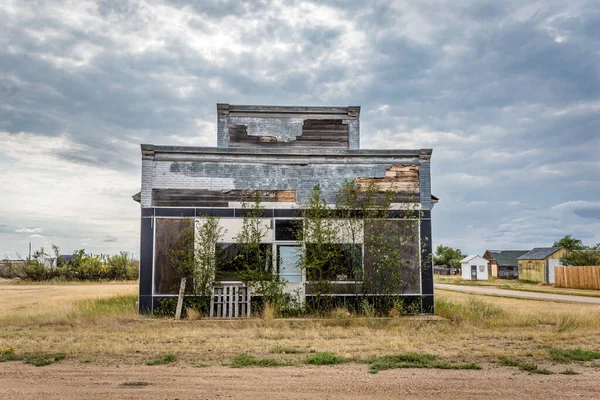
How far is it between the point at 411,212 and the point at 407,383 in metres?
10.2

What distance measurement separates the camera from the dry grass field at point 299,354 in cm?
786

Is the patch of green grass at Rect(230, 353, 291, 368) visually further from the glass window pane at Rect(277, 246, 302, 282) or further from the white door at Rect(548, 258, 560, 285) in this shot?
the white door at Rect(548, 258, 560, 285)

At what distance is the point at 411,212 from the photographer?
17.8m

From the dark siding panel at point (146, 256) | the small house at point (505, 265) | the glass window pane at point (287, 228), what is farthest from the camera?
the small house at point (505, 265)

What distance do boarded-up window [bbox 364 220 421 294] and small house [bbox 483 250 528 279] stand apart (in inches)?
2350

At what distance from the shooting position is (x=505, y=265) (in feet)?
238

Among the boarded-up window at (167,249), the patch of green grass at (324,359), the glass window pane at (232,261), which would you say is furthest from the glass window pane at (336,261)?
the patch of green grass at (324,359)

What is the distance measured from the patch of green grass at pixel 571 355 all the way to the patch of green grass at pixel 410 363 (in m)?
1.94

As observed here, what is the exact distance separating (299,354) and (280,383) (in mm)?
2500

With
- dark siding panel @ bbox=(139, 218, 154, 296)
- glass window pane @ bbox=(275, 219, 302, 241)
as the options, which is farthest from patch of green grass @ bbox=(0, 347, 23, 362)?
glass window pane @ bbox=(275, 219, 302, 241)

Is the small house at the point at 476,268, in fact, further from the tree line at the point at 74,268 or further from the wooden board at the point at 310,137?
the wooden board at the point at 310,137

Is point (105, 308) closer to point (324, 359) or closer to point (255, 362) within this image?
point (255, 362)

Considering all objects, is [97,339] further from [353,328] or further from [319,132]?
[319,132]

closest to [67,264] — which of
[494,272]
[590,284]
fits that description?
[590,284]
